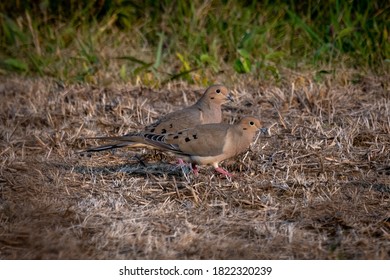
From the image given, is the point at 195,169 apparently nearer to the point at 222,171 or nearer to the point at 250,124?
the point at 222,171

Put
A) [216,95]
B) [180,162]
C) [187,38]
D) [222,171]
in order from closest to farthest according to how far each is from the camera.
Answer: [222,171] < [180,162] < [216,95] < [187,38]

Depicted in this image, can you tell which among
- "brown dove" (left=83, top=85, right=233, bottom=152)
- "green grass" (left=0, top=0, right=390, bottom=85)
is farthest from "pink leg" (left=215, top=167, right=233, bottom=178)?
"green grass" (left=0, top=0, right=390, bottom=85)

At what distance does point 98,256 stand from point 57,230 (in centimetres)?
37

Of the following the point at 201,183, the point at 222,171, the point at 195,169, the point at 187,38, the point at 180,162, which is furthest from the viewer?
the point at 187,38

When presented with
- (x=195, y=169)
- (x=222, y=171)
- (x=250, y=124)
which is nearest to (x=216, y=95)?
(x=250, y=124)

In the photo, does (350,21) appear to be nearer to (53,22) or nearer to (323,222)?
(53,22)

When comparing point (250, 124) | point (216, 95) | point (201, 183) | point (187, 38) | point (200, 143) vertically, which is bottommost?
point (201, 183)

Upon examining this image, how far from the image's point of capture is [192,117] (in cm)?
598

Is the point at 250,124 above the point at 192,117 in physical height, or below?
below

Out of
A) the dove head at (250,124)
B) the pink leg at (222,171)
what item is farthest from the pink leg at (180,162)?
the dove head at (250,124)

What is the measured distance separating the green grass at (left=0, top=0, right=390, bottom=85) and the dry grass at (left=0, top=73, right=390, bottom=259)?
1.71 ft

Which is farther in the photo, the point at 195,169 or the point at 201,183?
the point at 195,169

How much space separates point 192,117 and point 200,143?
2.23 feet

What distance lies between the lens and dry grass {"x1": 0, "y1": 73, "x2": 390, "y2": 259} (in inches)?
164
